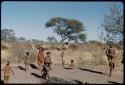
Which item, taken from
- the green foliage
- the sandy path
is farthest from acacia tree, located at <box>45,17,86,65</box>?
the sandy path

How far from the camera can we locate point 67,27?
1526 inches

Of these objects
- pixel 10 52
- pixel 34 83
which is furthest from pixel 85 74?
pixel 10 52

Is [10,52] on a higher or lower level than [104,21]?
lower

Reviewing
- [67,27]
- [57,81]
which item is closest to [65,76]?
[57,81]

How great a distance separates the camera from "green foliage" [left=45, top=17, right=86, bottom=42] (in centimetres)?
3866

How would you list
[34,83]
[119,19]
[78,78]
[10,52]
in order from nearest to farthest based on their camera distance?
[34,83] < [78,78] < [119,19] < [10,52]

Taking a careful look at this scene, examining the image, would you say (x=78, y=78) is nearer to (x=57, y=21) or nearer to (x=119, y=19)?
(x=119, y=19)

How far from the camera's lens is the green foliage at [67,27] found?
38656 millimetres

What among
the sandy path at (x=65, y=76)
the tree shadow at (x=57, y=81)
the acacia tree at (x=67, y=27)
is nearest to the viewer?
the tree shadow at (x=57, y=81)

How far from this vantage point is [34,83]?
1287cm

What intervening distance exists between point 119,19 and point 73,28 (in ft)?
59.5

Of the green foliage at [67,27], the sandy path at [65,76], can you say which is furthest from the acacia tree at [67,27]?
the sandy path at [65,76]

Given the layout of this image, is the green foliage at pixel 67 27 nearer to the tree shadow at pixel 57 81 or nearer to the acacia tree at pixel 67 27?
the acacia tree at pixel 67 27

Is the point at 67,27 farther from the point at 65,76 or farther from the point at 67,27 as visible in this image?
the point at 65,76
